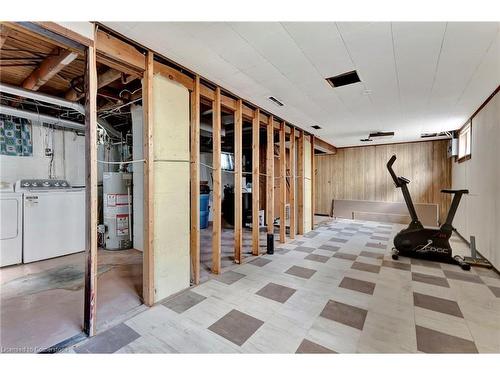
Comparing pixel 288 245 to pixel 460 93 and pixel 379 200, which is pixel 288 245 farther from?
pixel 379 200

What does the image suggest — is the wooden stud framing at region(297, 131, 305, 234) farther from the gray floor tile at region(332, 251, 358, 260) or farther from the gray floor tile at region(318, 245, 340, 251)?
the gray floor tile at region(332, 251, 358, 260)

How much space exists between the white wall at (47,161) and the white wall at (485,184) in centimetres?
695

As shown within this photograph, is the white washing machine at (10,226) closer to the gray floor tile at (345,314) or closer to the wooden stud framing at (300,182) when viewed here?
the gray floor tile at (345,314)

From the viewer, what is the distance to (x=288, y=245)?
4.44 meters

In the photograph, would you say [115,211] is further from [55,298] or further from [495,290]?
[495,290]

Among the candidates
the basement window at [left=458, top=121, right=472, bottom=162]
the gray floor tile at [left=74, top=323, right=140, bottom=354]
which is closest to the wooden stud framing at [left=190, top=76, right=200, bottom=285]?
the gray floor tile at [left=74, top=323, right=140, bottom=354]

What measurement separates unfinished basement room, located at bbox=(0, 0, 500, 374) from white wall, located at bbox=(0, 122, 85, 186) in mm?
23

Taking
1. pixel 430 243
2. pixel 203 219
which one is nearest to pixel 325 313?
pixel 430 243

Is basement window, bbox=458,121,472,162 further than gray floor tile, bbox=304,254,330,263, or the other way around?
basement window, bbox=458,121,472,162

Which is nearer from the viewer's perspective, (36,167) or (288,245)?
(36,167)

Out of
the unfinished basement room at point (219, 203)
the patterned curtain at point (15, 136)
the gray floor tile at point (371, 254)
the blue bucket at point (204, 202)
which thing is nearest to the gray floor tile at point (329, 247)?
the unfinished basement room at point (219, 203)

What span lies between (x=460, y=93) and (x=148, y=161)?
4.25m

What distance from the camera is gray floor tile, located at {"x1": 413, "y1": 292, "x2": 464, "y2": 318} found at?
2113 mm
